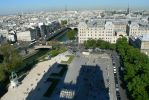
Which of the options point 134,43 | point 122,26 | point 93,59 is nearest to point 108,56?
point 93,59

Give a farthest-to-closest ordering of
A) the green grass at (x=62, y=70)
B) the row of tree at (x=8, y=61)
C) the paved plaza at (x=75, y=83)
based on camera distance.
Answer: the green grass at (x=62, y=70), the row of tree at (x=8, y=61), the paved plaza at (x=75, y=83)

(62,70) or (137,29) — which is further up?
(137,29)

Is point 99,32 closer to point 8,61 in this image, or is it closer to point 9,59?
point 9,59

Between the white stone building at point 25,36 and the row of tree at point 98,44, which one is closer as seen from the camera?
the row of tree at point 98,44

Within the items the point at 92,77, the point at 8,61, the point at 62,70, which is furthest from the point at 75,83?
the point at 8,61

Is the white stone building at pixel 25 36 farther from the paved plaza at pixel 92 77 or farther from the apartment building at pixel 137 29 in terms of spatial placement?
the apartment building at pixel 137 29

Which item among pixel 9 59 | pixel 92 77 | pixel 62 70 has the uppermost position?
pixel 9 59

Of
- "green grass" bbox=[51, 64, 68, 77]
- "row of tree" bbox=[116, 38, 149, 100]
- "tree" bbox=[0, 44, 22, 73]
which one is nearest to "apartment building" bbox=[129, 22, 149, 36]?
"row of tree" bbox=[116, 38, 149, 100]

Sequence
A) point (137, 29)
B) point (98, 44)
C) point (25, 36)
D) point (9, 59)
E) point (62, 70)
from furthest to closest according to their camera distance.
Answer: point (25, 36), point (137, 29), point (98, 44), point (62, 70), point (9, 59)

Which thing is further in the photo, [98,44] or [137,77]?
[98,44]

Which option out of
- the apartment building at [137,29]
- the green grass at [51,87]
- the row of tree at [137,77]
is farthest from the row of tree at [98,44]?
the green grass at [51,87]
